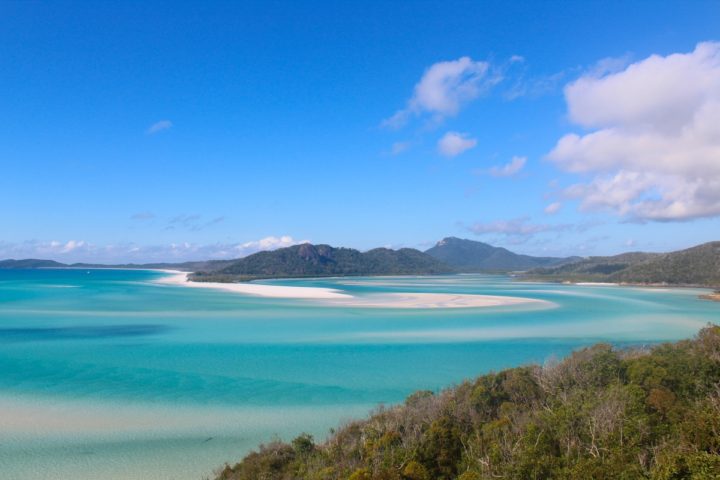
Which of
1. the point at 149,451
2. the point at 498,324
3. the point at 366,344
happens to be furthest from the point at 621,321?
the point at 149,451

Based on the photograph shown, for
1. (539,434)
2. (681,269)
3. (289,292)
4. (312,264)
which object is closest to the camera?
(539,434)

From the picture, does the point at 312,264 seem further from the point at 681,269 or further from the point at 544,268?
the point at 681,269

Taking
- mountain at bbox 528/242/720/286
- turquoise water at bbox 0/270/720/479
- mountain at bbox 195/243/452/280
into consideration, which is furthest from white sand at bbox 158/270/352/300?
mountain at bbox 528/242/720/286

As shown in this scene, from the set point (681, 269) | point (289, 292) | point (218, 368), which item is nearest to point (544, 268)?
point (681, 269)

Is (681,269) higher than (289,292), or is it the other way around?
(681,269)

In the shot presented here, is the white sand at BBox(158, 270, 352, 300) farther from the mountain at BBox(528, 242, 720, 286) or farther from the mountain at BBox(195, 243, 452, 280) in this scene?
the mountain at BBox(528, 242, 720, 286)

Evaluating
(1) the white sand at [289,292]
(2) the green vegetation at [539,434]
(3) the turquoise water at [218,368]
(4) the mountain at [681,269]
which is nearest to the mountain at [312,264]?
(1) the white sand at [289,292]
